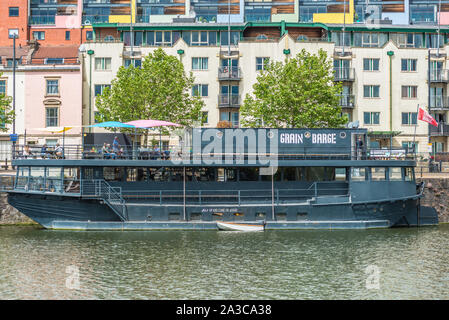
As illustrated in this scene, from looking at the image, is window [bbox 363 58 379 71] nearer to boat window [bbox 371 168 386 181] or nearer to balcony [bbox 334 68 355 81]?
balcony [bbox 334 68 355 81]

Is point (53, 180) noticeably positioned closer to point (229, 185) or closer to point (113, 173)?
point (113, 173)

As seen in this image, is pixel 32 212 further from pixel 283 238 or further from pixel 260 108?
pixel 260 108

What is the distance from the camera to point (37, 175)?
33656 mm

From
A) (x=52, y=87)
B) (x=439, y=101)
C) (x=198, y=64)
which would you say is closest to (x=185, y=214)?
(x=198, y=64)

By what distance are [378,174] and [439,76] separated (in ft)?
101

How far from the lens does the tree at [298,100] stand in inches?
1906

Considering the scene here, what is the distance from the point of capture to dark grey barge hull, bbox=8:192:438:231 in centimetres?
3303

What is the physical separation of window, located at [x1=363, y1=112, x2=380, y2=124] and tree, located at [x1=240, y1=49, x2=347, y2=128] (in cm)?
1081

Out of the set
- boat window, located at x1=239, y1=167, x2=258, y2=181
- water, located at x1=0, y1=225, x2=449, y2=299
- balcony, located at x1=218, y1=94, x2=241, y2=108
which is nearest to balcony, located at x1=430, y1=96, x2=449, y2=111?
balcony, located at x1=218, y1=94, x2=241, y2=108

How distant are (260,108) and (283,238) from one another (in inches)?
782

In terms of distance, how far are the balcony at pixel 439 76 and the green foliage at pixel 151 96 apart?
25.1 meters

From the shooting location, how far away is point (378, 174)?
34.1 m
